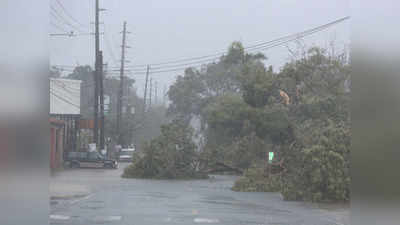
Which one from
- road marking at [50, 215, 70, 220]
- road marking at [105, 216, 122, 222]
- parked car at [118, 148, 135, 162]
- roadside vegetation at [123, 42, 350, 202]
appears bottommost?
parked car at [118, 148, 135, 162]

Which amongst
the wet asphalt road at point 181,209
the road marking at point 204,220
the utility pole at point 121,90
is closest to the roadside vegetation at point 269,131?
the wet asphalt road at point 181,209

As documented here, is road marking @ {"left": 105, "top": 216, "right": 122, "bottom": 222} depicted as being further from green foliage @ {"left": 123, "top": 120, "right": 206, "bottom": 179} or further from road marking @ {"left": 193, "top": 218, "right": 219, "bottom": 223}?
green foliage @ {"left": 123, "top": 120, "right": 206, "bottom": 179}

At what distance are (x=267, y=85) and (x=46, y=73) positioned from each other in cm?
1882

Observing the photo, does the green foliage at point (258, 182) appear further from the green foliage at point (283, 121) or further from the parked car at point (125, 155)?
the parked car at point (125, 155)

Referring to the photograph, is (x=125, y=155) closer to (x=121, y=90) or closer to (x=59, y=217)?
(x=121, y=90)

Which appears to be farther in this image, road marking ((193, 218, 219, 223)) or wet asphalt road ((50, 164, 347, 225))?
wet asphalt road ((50, 164, 347, 225))

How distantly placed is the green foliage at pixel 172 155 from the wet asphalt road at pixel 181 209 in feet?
16.2

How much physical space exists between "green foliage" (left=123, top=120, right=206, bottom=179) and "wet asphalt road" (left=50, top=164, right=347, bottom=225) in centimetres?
495

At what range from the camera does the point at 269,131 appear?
82.5 ft

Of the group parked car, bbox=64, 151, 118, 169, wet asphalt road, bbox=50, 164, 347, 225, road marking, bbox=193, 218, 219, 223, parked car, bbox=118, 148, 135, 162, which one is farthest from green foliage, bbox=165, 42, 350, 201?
parked car, bbox=118, 148, 135, 162

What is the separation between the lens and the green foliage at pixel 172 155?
27812 millimetres

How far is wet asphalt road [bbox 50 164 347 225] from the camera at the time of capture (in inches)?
530

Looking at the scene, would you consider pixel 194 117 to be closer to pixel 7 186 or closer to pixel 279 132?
pixel 279 132

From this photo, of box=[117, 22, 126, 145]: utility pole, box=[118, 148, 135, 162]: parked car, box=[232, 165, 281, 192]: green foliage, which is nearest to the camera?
box=[232, 165, 281, 192]: green foliage
